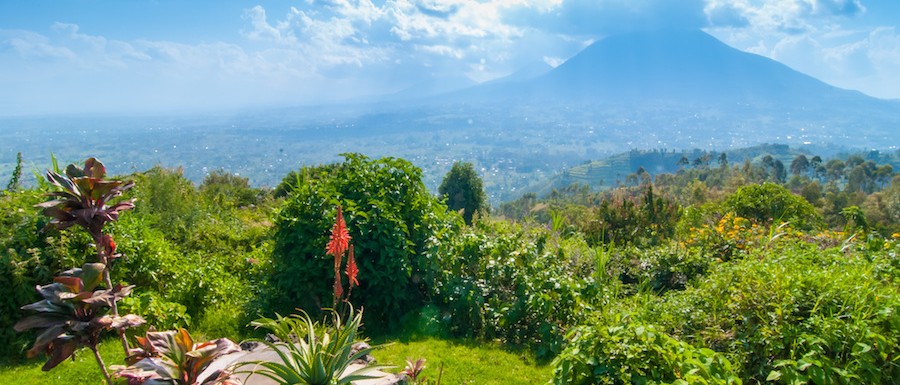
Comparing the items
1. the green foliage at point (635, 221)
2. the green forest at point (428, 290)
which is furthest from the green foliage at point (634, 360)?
the green foliage at point (635, 221)

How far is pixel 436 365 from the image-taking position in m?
4.09

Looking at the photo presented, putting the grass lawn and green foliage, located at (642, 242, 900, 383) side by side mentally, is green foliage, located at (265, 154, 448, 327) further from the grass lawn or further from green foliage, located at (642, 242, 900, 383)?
green foliage, located at (642, 242, 900, 383)

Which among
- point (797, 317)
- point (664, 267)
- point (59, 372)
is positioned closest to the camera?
point (797, 317)

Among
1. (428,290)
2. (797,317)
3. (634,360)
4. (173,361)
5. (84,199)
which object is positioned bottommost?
(428,290)

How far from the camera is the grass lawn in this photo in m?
3.94

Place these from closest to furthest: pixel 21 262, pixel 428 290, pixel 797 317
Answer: pixel 797 317
pixel 21 262
pixel 428 290

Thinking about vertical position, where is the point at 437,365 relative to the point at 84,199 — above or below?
below

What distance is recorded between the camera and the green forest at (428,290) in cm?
262

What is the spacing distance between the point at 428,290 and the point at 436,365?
125 centimetres

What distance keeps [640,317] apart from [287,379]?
115 inches

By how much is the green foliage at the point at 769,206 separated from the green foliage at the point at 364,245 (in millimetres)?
6402

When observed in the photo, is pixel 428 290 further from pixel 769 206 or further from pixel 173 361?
pixel 769 206

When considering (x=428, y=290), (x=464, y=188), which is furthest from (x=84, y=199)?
(x=464, y=188)

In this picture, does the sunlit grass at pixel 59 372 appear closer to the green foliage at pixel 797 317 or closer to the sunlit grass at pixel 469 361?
the sunlit grass at pixel 469 361
